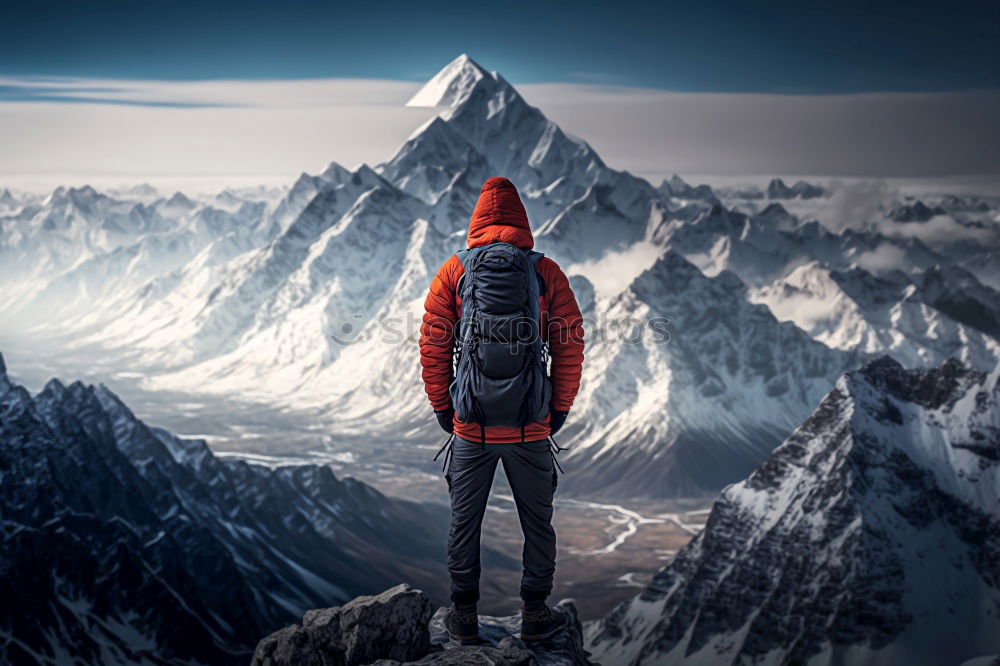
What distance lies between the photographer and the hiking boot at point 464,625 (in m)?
17.1

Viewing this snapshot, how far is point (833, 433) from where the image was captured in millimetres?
194375

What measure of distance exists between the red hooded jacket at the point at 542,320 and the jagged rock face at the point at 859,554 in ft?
534

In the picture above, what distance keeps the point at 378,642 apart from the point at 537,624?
3.09 metres

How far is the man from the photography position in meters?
15.8

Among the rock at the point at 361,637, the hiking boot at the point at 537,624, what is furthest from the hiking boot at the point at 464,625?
the hiking boot at the point at 537,624

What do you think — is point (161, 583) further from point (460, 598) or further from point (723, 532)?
point (460, 598)

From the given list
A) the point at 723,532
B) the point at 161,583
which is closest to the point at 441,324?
the point at 161,583

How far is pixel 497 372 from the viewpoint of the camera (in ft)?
52.0

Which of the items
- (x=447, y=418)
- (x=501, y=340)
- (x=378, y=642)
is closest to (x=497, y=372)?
(x=501, y=340)

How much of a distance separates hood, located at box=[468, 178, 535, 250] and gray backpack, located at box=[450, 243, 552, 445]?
0.25 m

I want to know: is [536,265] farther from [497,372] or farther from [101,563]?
[101,563]

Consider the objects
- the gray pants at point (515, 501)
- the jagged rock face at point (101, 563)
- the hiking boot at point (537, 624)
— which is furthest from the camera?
the jagged rock face at point (101, 563)

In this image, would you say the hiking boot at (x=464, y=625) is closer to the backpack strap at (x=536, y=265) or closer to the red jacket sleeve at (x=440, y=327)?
the red jacket sleeve at (x=440, y=327)

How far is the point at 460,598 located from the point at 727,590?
18121 centimetres
